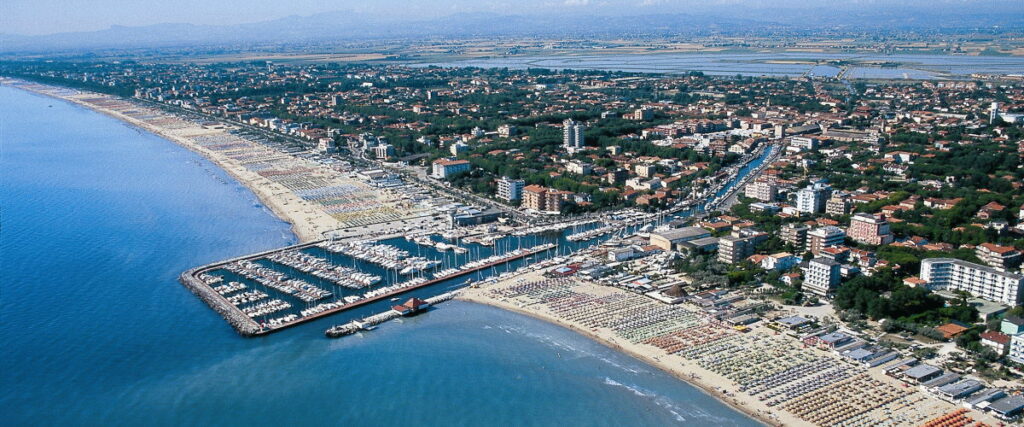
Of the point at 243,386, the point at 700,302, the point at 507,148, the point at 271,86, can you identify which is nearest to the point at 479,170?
the point at 507,148

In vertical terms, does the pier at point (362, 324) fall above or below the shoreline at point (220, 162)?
below

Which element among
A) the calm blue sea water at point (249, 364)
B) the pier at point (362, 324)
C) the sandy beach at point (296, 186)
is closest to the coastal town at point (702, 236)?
the pier at point (362, 324)

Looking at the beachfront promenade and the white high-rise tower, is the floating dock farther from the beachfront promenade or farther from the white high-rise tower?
the white high-rise tower

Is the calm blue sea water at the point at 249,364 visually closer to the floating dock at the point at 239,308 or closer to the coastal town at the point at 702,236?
the floating dock at the point at 239,308

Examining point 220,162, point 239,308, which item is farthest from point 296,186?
point 239,308

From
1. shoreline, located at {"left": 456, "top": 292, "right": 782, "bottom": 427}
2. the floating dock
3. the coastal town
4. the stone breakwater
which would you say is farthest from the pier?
the stone breakwater
